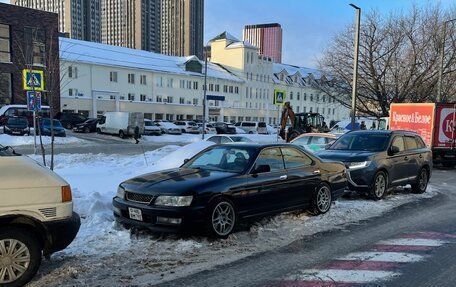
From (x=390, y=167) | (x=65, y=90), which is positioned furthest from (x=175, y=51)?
(x=390, y=167)

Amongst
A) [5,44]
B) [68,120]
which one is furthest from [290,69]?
[5,44]

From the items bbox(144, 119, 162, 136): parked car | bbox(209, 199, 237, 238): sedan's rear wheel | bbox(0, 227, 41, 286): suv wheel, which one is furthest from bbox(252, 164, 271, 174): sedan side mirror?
bbox(144, 119, 162, 136): parked car

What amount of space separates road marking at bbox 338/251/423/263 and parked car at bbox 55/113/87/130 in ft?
138

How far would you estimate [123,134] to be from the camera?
131 ft

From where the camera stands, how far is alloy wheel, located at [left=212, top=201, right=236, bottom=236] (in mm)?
6566

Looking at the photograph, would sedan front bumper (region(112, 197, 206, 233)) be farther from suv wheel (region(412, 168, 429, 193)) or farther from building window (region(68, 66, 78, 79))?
building window (region(68, 66, 78, 79))

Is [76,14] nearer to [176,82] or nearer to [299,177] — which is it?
[176,82]

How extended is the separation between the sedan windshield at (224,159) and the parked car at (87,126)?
3683cm

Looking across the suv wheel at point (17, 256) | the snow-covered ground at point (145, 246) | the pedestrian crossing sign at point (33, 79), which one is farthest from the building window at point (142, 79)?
the suv wheel at point (17, 256)

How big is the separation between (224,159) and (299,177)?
55.3 inches

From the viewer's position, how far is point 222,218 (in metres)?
6.69

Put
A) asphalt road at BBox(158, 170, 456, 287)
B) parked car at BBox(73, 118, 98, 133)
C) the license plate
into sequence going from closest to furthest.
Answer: asphalt road at BBox(158, 170, 456, 287), the license plate, parked car at BBox(73, 118, 98, 133)

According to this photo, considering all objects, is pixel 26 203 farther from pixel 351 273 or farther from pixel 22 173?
pixel 351 273

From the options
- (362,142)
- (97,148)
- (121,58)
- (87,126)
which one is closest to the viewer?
(362,142)
